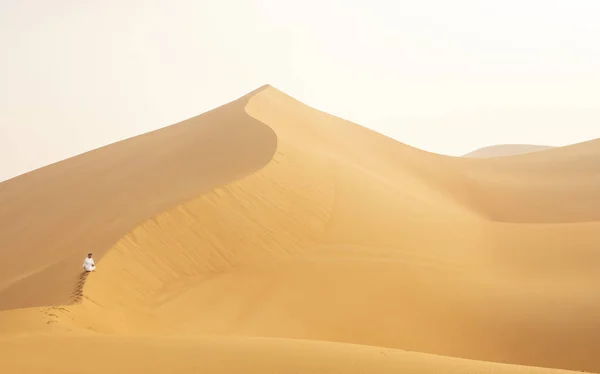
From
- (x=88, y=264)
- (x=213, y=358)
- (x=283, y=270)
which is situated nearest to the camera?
(x=213, y=358)

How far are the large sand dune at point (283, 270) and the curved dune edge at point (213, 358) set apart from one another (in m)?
0.03

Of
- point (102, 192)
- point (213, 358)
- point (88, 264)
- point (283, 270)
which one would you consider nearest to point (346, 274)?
point (283, 270)

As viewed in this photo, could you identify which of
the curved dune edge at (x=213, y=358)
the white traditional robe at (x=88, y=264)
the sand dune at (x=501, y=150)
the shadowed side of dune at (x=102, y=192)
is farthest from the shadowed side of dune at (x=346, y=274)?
the sand dune at (x=501, y=150)

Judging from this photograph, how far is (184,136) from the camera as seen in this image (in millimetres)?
18656

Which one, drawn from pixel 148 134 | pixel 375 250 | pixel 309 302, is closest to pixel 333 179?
pixel 375 250

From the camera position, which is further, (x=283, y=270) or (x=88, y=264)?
(x=283, y=270)

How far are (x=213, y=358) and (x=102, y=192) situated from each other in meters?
11.0

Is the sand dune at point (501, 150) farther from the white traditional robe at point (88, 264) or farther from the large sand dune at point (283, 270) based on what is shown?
the white traditional robe at point (88, 264)

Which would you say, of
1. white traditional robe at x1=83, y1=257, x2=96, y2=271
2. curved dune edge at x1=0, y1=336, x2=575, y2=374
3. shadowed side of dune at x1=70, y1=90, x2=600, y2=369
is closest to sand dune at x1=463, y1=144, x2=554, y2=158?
shadowed side of dune at x1=70, y1=90, x2=600, y2=369

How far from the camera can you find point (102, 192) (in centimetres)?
1479

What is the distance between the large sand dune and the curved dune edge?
0.03 metres

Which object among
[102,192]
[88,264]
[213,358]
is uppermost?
[102,192]

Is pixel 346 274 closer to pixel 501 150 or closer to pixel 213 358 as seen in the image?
pixel 213 358

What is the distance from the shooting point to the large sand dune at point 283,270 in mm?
5375
